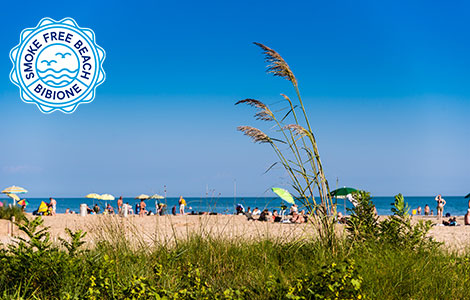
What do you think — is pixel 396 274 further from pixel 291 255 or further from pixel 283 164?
pixel 283 164

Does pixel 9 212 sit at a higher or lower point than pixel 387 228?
lower

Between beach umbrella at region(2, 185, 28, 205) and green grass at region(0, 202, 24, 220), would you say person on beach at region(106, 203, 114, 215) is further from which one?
beach umbrella at region(2, 185, 28, 205)

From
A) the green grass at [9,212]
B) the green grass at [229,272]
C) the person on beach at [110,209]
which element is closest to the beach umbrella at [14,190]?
the green grass at [9,212]

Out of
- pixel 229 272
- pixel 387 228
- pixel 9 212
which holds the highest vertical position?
pixel 387 228

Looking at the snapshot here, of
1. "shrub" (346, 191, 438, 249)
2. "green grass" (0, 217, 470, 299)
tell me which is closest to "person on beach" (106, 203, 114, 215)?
"green grass" (0, 217, 470, 299)

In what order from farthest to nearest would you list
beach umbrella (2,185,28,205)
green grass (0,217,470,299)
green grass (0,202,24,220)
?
beach umbrella (2,185,28,205)
green grass (0,202,24,220)
green grass (0,217,470,299)

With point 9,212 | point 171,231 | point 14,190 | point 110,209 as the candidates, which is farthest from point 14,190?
point 110,209

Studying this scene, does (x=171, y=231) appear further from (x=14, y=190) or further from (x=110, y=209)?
(x=14, y=190)

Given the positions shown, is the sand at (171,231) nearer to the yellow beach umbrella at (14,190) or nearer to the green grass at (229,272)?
the green grass at (229,272)

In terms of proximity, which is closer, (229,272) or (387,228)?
(229,272)

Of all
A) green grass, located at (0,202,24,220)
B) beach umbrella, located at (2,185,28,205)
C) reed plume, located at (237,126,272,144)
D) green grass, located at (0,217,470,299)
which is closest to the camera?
green grass, located at (0,217,470,299)

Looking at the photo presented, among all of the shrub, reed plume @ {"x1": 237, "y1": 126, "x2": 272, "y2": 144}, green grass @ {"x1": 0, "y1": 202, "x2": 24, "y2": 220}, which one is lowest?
green grass @ {"x1": 0, "y1": 202, "x2": 24, "y2": 220}

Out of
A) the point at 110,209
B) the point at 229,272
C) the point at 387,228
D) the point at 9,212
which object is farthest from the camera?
the point at 9,212

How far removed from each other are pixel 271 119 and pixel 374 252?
7.43ft
